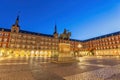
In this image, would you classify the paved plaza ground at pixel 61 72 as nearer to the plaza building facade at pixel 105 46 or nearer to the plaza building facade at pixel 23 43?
the plaza building facade at pixel 23 43

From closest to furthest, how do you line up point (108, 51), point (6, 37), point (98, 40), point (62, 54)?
point (62, 54) < point (6, 37) < point (108, 51) < point (98, 40)

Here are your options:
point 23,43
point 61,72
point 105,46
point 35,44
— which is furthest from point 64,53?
point 105,46

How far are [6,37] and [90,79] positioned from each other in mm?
63334

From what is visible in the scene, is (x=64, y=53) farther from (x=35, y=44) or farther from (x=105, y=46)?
(x=105, y=46)

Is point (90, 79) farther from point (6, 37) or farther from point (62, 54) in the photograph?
point (6, 37)

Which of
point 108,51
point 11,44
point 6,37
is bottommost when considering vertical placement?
point 108,51

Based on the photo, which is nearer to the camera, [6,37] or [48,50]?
[6,37]

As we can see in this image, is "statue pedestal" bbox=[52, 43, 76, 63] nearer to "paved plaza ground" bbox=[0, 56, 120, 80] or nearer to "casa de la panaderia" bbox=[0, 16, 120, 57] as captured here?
"paved plaza ground" bbox=[0, 56, 120, 80]

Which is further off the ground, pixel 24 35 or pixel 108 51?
pixel 24 35

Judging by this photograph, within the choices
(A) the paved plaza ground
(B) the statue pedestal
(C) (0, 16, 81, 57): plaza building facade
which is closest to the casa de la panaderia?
(C) (0, 16, 81, 57): plaza building facade

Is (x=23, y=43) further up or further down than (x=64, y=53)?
further up

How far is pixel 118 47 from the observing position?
62312 millimetres

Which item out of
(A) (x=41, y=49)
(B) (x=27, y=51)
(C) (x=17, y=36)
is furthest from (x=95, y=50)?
(C) (x=17, y=36)

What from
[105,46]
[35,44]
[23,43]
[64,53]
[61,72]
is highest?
[23,43]
